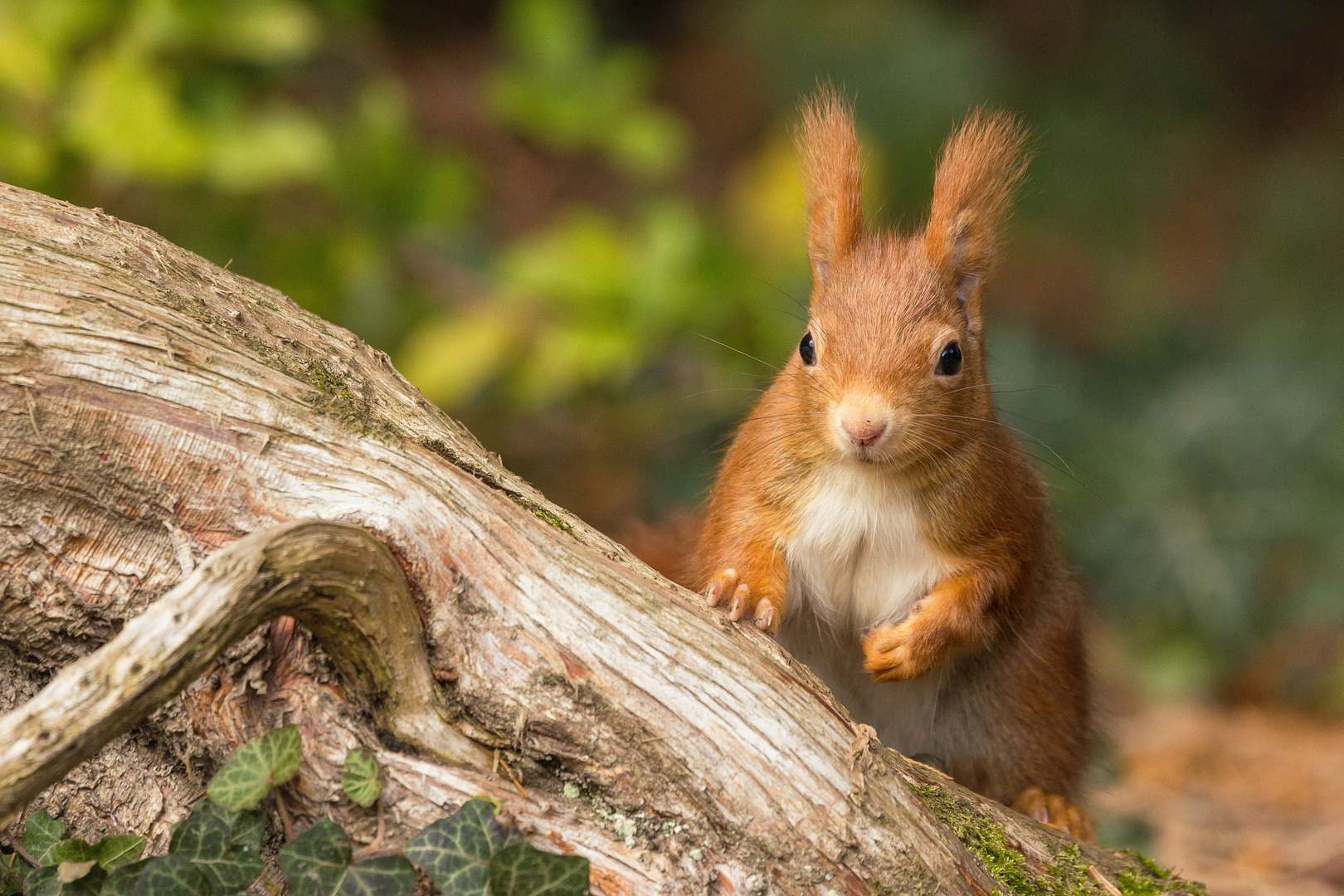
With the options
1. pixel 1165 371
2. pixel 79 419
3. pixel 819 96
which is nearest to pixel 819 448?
pixel 819 96

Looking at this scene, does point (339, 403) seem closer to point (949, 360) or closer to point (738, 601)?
point (738, 601)

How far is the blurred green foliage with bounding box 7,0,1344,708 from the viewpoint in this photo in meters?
3.54

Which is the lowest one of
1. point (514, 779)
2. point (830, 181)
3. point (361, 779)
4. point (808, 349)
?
point (361, 779)

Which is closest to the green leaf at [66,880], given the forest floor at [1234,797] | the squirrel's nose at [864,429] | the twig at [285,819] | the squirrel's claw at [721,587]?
the twig at [285,819]

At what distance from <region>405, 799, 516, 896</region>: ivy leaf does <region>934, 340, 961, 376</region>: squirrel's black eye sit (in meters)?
1.14

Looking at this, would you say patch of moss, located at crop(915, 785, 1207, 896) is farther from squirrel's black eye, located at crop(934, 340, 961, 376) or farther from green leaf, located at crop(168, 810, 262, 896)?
green leaf, located at crop(168, 810, 262, 896)

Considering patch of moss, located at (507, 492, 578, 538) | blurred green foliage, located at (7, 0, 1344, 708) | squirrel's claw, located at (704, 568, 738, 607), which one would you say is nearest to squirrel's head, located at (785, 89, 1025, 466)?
blurred green foliage, located at (7, 0, 1344, 708)

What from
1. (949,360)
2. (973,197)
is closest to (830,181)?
(973,197)

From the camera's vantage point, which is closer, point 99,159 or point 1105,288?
point 99,159

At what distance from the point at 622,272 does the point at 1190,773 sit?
2540mm

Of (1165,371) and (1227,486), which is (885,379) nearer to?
(1227,486)

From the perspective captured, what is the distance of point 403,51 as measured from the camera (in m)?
7.42

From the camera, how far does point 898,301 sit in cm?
219

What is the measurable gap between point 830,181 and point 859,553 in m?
0.73
